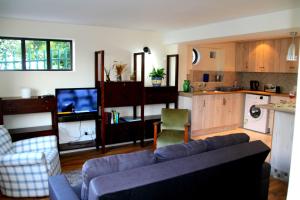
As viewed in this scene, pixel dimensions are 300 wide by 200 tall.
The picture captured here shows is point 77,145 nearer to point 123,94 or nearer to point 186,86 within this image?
point 123,94

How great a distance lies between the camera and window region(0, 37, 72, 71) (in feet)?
14.1

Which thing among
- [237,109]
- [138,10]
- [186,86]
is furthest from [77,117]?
[237,109]

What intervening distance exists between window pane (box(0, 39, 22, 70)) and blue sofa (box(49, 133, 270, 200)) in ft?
9.39

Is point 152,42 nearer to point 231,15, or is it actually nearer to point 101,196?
point 231,15

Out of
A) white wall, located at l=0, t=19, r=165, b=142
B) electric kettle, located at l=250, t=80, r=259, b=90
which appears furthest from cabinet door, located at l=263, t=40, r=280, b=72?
white wall, located at l=0, t=19, r=165, b=142

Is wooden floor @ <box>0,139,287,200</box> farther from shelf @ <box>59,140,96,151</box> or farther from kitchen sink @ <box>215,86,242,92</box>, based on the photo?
kitchen sink @ <box>215,86,242,92</box>

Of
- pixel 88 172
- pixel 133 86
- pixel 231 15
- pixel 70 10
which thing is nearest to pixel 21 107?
pixel 70 10

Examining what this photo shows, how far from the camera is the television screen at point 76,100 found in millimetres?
4445

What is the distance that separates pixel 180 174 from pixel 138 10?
2.52 m

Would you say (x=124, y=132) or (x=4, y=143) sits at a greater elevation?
(x=4, y=143)

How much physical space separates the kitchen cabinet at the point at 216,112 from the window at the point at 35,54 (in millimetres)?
2766

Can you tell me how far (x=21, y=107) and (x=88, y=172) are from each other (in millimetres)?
2686

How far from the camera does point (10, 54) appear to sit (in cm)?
433

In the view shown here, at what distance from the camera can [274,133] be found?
376cm
